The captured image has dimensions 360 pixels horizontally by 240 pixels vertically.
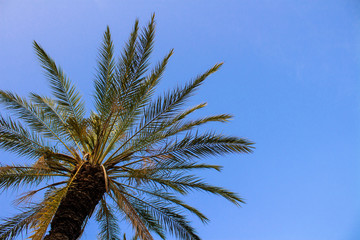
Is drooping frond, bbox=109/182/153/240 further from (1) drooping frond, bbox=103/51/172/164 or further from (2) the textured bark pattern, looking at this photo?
(1) drooping frond, bbox=103/51/172/164

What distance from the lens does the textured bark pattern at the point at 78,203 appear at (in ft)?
17.9

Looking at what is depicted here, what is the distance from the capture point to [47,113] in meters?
7.67

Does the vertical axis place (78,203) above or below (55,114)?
below

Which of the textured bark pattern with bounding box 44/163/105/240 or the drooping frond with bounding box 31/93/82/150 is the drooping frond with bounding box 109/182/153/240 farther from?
the drooping frond with bounding box 31/93/82/150

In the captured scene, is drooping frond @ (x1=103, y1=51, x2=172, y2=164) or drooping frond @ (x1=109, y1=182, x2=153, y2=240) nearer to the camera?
drooping frond @ (x1=109, y1=182, x2=153, y2=240)

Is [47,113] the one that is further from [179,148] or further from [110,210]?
[179,148]

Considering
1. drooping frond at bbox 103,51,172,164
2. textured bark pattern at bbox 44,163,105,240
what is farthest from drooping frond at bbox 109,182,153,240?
drooping frond at bbox 103,51,172,164

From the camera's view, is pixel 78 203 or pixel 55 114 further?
pixel 55 114

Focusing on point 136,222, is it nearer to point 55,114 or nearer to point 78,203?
point 78,203

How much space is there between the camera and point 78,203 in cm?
586

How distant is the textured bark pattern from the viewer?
5441mm

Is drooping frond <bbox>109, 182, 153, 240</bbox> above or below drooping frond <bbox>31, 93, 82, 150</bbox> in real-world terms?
below

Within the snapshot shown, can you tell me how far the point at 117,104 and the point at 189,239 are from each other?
3.73 m

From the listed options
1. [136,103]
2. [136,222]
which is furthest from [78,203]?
[136,103]
